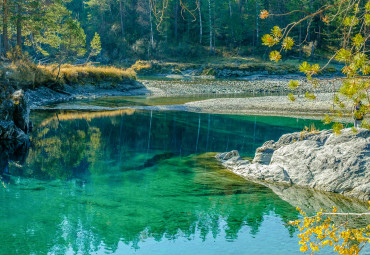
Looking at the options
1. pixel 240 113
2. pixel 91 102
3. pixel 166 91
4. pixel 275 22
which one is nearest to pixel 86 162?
pixel 240 113

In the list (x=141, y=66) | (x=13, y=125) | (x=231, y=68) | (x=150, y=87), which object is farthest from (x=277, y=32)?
(x=141, y=66)

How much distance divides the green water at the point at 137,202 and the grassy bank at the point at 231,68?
3790 centimetres

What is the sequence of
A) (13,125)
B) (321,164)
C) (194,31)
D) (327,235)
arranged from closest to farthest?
(327,235), (321,164), (13,125), (194,31)

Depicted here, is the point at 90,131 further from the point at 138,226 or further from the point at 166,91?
the point at 166,91

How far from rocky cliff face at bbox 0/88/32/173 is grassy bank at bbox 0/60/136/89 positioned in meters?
6.56

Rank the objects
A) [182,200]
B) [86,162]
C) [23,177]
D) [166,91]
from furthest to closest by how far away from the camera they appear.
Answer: [166,91]
[86,162]
[23,177]
[182,200]

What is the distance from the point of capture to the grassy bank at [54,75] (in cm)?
2675

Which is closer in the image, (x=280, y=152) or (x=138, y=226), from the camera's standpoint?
(x=138, y=226)

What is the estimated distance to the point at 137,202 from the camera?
9.70m

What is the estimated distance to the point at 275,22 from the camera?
7338cm

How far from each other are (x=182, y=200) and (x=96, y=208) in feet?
7.08

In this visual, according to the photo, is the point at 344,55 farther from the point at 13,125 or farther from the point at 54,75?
the point at 54,75

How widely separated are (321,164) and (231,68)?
45.9m

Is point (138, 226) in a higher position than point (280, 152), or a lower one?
lower
